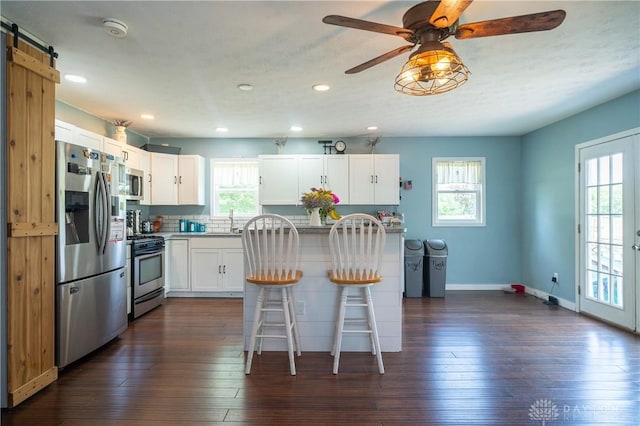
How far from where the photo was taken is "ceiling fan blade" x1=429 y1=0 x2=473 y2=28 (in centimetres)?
157

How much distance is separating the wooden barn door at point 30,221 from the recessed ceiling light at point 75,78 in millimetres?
764

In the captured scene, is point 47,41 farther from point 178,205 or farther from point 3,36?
point 178,205

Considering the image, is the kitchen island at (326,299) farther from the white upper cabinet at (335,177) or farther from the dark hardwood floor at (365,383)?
the white upper cabinet at (335,177)

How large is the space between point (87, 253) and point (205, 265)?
7.21 ft

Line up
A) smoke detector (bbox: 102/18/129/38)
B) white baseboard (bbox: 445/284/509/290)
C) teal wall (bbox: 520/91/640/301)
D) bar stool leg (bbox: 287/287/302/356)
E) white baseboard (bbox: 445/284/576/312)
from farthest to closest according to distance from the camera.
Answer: white baseboard (bbox: 445/284/509/290)
white baseboard (bbox: 445/284/576/312)
teal wall (bbox: 520/91/640/301)
bar stool leg (bbox: 287/287/302/356)
smoke detector (bbox: 102/18/129/38)

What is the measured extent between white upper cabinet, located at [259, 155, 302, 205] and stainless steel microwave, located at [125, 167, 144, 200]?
5.59 feet

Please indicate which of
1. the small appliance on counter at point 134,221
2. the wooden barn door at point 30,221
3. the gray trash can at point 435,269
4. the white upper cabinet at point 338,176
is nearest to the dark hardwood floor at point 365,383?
the wooden barn door at point 30,221

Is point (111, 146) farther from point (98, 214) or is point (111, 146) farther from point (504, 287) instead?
point (504, 287)

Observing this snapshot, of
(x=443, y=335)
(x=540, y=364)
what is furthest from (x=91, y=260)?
(x=540, y=364)

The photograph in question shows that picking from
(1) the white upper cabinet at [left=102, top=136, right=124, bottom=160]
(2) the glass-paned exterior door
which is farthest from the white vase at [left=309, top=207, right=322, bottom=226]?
(2) the glass-paned exterior door

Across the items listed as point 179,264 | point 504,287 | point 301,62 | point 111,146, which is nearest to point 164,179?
point 111,146

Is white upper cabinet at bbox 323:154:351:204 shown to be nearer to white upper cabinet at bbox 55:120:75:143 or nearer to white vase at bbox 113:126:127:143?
white vase at bbox 113:126:127:143

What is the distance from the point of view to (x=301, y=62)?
2783 millimetres

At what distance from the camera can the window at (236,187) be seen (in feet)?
18.3
